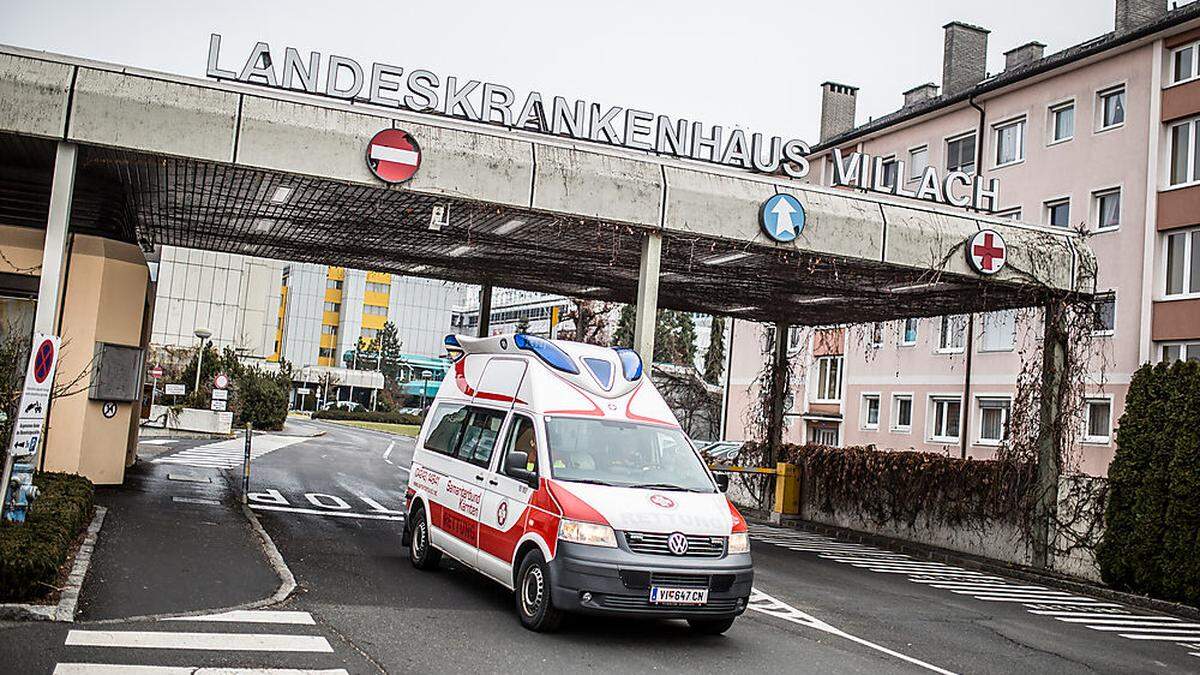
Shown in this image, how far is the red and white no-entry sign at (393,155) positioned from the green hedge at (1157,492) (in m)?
11.9

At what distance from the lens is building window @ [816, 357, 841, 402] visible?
48000mm

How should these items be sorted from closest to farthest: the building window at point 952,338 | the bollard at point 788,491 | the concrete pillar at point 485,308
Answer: the concrete pillar at point 485,308
the bollard at point 788,491
the building window at point 952,338

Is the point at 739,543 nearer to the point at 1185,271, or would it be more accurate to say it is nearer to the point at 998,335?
the point at 1185,271

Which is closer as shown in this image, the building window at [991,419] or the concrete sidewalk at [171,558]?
the concrete sidewalk at [171,558]

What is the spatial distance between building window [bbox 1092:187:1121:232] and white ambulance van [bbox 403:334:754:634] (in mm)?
26788

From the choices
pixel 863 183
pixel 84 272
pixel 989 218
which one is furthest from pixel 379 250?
pixel 989 218

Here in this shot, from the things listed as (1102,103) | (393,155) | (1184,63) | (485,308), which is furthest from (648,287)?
(1102,103)

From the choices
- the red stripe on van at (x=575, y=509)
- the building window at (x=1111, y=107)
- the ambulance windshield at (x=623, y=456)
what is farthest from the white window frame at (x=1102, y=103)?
the red stripe on van at (x=575, y=509)

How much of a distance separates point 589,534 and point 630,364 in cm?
283

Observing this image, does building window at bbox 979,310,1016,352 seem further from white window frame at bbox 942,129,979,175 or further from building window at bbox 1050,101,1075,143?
building window at bbox 1050,101,1075,143

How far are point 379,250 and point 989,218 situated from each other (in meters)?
11.6

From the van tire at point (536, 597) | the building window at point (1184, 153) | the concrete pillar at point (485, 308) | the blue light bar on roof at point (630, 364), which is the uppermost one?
the building window at point (1184, 153)

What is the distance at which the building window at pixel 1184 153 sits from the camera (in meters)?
30.7

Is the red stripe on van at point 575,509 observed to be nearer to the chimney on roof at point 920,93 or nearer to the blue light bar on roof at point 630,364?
the blue light bar on roof at point 630,364
